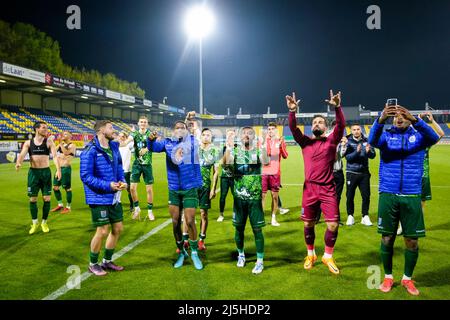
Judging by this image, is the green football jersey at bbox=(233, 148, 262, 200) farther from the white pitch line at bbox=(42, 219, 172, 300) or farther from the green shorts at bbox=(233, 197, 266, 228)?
the white pitch line at bbox=(42, 219, 172, 300)

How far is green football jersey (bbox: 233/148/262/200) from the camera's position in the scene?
4676mm

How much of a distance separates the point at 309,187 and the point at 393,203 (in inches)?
46.3

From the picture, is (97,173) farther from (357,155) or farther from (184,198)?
(357,155)

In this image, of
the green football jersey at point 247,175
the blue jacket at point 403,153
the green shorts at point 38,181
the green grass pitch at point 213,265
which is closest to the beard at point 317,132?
the blue jacket at point 403,153

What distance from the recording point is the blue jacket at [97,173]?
446 cm

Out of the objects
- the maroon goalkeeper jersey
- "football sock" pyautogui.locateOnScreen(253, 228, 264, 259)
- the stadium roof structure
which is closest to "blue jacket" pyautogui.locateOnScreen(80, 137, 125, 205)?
"football sock" pyautogui.locateOnScreen(253, 228, 264, 259)

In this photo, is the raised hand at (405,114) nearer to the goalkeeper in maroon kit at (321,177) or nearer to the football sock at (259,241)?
the goalkeeper in maroon kit at (321,177)

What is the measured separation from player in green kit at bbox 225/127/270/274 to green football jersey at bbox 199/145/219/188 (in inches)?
48.9

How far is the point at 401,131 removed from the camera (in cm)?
418

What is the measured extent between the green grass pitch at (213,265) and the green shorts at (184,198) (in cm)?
97

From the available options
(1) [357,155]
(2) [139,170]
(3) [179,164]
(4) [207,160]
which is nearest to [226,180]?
(4) [207,160]
